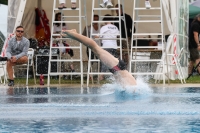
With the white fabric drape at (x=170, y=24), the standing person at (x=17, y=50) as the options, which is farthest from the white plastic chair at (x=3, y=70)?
the white fabric drape at (x=170, y=24)

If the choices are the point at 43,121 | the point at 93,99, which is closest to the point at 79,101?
the point at 93,99

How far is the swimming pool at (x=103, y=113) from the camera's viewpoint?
23.9 ft

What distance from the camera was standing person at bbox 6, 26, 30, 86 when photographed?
17.8 metres

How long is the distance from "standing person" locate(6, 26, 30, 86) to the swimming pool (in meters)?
5.23

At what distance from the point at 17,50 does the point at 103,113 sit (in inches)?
375

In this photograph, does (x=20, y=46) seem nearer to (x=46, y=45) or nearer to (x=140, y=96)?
(x=46, y=45)

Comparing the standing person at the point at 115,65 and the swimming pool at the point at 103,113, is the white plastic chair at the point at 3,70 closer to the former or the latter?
the swimming pool at the point at 103,113

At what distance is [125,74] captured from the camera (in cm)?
1173

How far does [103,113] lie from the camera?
898cm

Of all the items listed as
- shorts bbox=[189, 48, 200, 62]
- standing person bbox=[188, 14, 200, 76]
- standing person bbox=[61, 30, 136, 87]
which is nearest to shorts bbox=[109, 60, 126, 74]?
standing person bbox=[61, 30, 136, 87]

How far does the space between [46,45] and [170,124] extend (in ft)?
47.8

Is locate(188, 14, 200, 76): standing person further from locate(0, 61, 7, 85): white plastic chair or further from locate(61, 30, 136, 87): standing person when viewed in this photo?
locate(61, 30, 136, 87): standing person

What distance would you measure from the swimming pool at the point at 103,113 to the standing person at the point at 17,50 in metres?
5.23

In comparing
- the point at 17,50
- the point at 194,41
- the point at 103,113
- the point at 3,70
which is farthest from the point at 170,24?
the point at 103,113
